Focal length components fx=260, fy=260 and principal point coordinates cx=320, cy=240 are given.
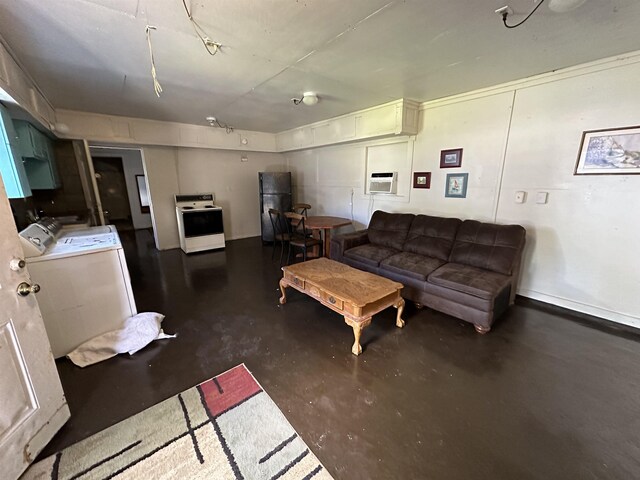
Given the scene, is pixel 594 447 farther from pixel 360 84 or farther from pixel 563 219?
pixel 360 84

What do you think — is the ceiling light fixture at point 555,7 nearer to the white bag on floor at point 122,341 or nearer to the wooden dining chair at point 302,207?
the white bag on floor at point 122,341

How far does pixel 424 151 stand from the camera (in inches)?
147

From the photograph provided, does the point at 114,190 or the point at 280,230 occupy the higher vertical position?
the point at 114,190

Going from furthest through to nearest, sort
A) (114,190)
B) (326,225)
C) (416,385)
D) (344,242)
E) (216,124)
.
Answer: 1. (114,190)
2. (216,124)
3. (326,225)
4. (344,242)
5. (416,385)

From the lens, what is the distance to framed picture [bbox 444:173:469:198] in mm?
3396

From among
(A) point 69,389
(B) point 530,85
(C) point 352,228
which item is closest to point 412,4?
(B) point 530,85

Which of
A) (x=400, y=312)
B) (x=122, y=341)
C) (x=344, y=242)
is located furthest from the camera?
(x=344, y=242)

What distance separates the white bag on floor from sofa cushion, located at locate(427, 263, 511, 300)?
106 inches

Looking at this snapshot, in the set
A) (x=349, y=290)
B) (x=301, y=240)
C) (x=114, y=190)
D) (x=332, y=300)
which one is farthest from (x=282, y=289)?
(x=114, y=190)

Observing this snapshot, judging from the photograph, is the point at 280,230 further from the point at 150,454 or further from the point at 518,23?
the point at 518,23

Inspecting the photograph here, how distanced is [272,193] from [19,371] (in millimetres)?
4580

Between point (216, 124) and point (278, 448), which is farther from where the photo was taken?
point (216, 124)

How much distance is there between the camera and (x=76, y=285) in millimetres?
2160

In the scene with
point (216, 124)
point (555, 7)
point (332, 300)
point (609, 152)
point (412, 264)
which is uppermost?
point (216, 124)
